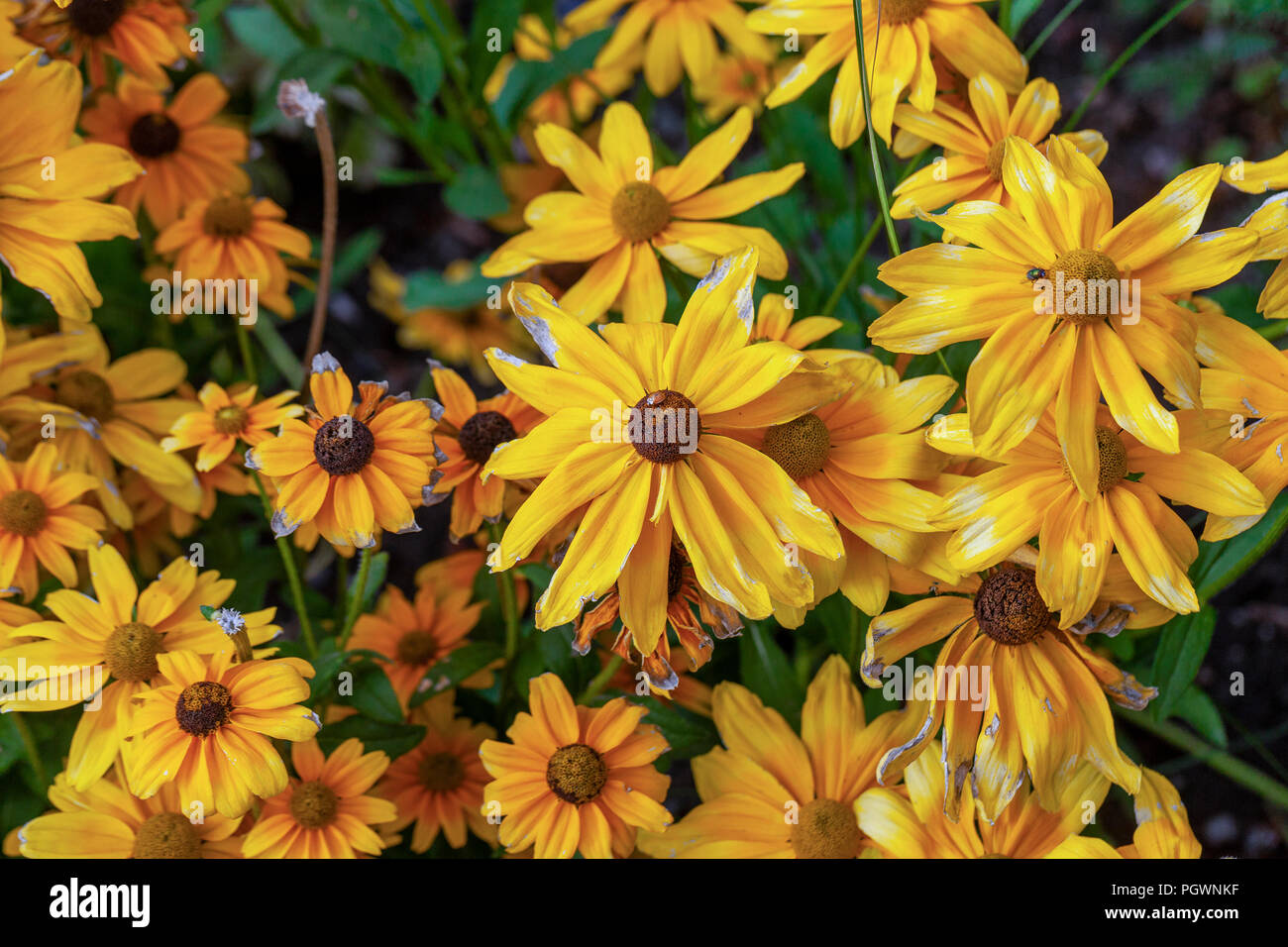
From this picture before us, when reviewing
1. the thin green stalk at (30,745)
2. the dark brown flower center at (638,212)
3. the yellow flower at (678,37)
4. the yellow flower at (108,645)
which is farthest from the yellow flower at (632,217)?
the thin green stalk at (30,745)

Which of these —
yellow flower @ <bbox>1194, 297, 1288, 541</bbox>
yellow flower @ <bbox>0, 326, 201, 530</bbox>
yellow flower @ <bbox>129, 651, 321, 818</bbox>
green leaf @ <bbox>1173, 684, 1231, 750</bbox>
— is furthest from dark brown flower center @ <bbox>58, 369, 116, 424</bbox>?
green leaf @ <bbox>1173, 684, 1231, 750</bbox>

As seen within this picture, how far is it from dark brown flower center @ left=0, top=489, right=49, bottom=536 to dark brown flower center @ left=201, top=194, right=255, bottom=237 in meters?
0.38

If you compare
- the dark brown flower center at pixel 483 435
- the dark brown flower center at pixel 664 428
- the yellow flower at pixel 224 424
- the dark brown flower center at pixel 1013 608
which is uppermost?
the yellow flower at pixel 224 424

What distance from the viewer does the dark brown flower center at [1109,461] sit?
0.86m

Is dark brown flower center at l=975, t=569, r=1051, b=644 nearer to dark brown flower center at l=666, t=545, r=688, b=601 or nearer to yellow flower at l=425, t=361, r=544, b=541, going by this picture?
dark brown flower center at l=666, t=545, r=688, b=601

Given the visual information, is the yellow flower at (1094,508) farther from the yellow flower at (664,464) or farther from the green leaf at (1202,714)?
the green leaf at (1202,714)

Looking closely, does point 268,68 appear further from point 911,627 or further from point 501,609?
point 911,627

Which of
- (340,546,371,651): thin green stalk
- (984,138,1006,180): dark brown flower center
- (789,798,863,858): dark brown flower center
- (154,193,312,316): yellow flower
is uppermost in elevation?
(154,193,312,316): yellow flower

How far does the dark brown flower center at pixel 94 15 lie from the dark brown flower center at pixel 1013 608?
3.78 feet

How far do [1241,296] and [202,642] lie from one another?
1.27 metres

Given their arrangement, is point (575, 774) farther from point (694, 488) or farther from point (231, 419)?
point (231, 419)

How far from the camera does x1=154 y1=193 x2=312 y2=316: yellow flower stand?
127 centimetres
